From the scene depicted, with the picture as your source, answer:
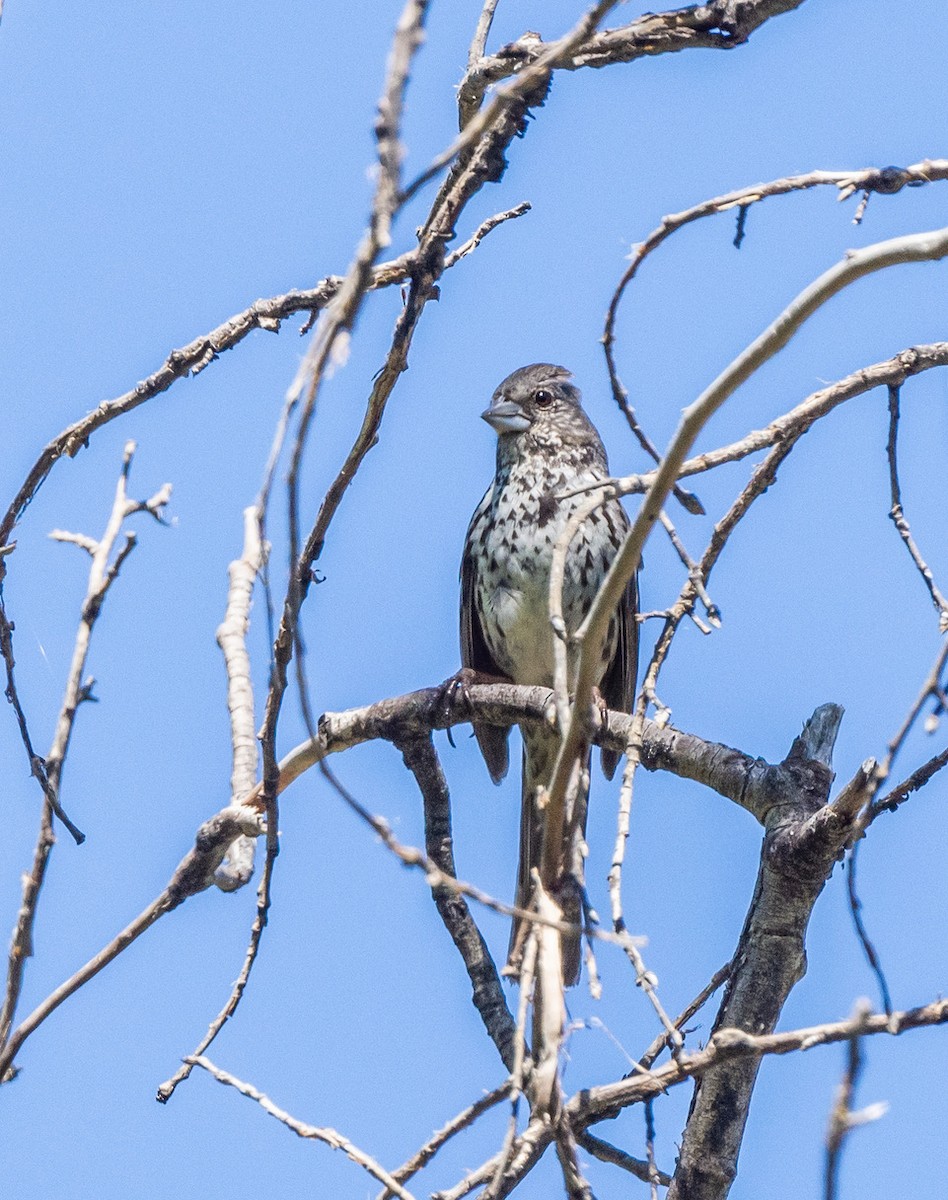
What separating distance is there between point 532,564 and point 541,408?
863 millimetres

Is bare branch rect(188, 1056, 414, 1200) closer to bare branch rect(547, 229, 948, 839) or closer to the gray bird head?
bare branch rect(547, 229, 948, 839)

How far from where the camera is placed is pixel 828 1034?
81.5 inches

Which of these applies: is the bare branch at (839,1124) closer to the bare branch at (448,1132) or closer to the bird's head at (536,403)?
the bare branch at (448,1132)

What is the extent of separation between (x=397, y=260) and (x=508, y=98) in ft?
5.49

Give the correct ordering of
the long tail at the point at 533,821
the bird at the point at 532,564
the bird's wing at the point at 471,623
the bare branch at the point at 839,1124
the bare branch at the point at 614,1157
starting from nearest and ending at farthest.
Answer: the bare branch at the point at 839,1124 < the bare branch at the point at 614,1157 < the long tail at the point at 533,821 < the bird at the point at 532,564 < the bird's wing at the point at 471,623

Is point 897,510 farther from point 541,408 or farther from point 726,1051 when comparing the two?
point 541,408

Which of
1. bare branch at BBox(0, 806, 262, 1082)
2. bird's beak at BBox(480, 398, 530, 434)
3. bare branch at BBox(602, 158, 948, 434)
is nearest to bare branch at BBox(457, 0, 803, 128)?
bare branch at BBox(602, 158, 948, 434)

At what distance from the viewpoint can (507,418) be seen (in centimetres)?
643

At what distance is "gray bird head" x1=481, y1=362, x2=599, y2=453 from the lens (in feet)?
21.1

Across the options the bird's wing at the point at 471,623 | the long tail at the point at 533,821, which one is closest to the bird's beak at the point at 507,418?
the bird's wing at the point at 471,623

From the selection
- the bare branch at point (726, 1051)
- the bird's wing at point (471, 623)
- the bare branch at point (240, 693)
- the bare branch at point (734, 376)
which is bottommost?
the bare branch at point (726, 1051)

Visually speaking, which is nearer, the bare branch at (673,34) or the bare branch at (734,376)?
the bare branch at (734,376)

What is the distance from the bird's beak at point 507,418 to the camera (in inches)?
253

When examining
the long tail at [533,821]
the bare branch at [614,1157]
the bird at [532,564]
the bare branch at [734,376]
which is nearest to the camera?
the bare branch at [734,376]
